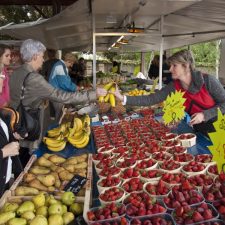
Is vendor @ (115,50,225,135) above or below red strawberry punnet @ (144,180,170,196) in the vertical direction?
above

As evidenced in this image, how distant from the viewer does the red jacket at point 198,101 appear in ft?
10.8

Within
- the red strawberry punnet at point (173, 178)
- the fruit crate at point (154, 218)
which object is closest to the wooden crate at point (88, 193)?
the fruit crate at point (154, 218)

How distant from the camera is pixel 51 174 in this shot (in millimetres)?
2643

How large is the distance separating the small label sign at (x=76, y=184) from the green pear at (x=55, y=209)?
1.01ft

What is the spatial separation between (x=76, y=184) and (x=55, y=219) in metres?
0.54

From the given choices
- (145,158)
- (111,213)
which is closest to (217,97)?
(145,158)

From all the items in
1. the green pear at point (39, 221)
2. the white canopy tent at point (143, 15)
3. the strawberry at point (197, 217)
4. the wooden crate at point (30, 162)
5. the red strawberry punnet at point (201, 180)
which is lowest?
the wooden crate at point (30, 162)

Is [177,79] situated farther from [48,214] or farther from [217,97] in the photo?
[48,214]

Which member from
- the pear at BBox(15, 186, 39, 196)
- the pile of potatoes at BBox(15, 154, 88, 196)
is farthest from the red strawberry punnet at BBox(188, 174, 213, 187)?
the pear at BBox(15, 186, 39, 196)

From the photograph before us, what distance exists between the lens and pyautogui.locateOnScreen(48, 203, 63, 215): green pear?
6.35 feet

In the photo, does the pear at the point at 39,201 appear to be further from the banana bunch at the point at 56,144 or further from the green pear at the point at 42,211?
the banana bunch at the point at 56,144

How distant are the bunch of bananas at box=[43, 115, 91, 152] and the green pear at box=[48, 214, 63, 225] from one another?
1.53m

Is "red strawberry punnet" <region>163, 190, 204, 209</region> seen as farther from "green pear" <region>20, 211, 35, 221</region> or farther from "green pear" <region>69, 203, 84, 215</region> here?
"green pear" <region>20, 211, 35, 221</region>

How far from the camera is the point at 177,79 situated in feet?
11.8
